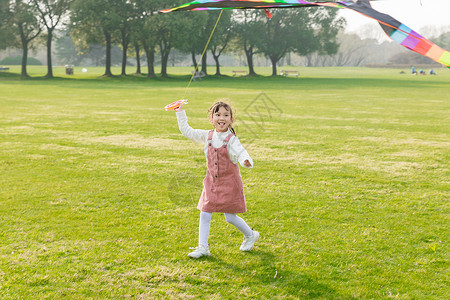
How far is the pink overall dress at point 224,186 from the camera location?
13.6 ft

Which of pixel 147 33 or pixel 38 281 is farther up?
pixel 147 33

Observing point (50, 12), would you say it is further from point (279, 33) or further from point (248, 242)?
point (248, 242)

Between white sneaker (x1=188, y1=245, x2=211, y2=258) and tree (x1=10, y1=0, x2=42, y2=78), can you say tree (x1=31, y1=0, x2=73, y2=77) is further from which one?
white sneaker (x1=188, y1=245, x2=211, y2=258)

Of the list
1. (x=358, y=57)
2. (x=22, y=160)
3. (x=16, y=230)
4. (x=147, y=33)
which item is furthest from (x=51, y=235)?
(x=358, y=57)

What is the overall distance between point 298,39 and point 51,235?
200ft

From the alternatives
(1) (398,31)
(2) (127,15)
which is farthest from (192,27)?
(1) (398,31)

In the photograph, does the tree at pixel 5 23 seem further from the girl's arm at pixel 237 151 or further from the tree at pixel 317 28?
the girl's arm at pixel 237 151

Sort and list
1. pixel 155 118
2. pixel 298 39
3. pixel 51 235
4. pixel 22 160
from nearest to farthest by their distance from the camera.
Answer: pixel 51 235 → pixel 22 160 → pixel 155 118 → pixel 298 39

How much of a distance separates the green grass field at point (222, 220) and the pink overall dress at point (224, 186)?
505 millimetres

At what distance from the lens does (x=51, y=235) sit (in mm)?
4734

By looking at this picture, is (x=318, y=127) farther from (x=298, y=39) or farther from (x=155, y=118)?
(x=298, y=39)

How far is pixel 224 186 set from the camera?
4.18 metres

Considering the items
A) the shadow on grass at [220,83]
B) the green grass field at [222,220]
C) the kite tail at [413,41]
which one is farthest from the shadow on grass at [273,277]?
the shadow on grass at [220,83]

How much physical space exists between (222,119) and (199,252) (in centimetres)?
129
